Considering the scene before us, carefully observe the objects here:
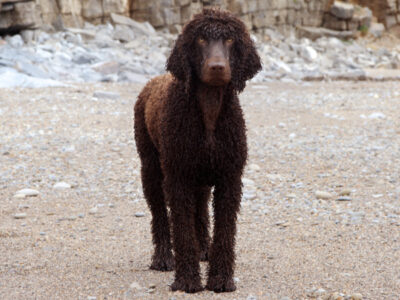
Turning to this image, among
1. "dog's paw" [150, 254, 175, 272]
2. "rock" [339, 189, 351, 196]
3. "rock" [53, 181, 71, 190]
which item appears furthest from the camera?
"rock" [53, 181, 71, 190]

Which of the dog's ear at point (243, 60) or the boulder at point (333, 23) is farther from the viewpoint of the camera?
the boulder at point (333, 23)

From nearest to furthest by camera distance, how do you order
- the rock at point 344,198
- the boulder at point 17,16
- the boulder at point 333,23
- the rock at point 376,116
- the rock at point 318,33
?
the rock at point 344,198 < the rock at point 376,116 < the boulder at point 17,16 < the rock at point 318,33 < the boulder at point 333,23

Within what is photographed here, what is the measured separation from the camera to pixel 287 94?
65.7 feet

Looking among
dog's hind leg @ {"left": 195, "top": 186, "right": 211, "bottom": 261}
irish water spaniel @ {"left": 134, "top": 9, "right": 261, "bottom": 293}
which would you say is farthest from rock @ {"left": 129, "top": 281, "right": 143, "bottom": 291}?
dog's hind leg @ {"left": 195, "top": 186, "right": 211, "bottom": 261}

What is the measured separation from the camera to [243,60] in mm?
4969

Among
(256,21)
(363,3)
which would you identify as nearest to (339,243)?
(256,21)

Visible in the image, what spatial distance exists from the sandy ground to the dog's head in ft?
5.50

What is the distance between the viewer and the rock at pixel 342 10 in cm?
3944

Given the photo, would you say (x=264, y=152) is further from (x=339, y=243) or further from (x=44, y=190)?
(x=339, y=243)

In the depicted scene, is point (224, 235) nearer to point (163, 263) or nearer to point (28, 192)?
point (163, 263)

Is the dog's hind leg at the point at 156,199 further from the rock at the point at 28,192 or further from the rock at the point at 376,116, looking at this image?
the rock at the point at 376,116

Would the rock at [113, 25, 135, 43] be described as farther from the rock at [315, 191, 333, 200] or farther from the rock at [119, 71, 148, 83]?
the rock at [315, 191, 333, 200]

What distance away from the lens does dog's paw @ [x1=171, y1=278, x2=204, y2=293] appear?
5.19 metres

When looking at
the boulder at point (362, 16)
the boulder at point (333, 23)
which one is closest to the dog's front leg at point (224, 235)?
the boulder at point (333, 23)
